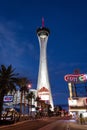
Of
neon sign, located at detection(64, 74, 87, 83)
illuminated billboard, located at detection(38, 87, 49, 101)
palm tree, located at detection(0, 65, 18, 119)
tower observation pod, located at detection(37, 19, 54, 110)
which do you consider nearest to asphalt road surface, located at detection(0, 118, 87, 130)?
palm tree, located at detection(0, 65, 18, 119)

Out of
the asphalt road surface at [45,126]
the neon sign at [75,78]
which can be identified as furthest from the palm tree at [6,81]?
the neon sign at [75,78]

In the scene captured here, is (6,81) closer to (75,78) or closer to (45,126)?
(45,126)

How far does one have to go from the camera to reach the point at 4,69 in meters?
49.7

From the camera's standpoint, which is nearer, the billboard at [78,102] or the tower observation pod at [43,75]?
the billboard at [78,102]

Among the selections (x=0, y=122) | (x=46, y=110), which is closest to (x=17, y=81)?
(x=0, y=122)

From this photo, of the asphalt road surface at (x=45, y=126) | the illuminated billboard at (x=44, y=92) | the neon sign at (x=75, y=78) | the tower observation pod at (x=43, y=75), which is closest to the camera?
the asphalt road surface at (x=45, y=126)

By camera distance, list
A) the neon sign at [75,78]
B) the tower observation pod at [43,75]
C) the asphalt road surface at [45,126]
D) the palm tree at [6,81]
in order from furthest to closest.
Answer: the tower observation pod at [43,75], the neon sign at [75,78], the palm tree at [6,81], the asphalt road surface at [45,126]

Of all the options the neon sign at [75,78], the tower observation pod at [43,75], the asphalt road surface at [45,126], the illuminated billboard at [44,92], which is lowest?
the asphalt road surface at [45,126]

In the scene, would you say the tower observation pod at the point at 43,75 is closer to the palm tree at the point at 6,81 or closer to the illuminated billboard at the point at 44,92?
the illuminated billboard at the point at 44,92

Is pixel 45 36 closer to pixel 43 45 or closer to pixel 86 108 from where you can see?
pixel 43 45

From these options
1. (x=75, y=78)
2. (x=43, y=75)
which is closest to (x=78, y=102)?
(x=75, y=78)

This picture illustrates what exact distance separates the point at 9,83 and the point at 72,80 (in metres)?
32.8

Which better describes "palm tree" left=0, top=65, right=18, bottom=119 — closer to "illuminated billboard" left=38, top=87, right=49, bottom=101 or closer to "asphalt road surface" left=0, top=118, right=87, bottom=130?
"asphalt road surface" left=0, top=118, right=87, bottom=130

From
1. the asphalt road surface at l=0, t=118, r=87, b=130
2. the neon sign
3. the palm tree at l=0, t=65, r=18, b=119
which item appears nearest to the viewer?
the asphalt road surface at l=0, t=118, r=87, b=130
